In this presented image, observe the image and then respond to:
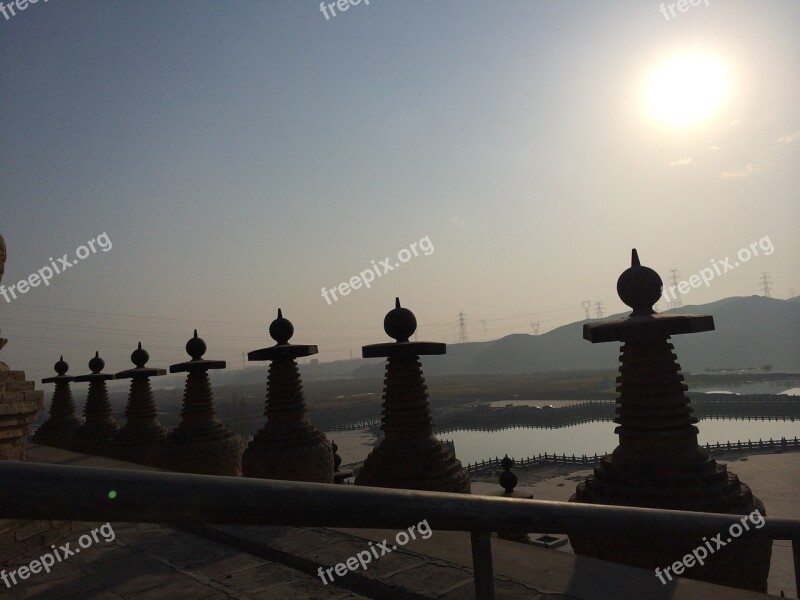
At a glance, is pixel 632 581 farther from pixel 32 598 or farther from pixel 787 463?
pixel 787 463

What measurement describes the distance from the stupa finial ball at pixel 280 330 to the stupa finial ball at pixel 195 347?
2949mm

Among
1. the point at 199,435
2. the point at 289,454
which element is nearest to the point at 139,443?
the point at 199,435

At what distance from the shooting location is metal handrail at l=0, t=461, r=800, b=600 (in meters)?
1.22

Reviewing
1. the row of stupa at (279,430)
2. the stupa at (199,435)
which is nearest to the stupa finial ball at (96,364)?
the row of stupa at (279,430)

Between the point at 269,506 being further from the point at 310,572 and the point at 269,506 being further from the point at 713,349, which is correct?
the point at 713,349

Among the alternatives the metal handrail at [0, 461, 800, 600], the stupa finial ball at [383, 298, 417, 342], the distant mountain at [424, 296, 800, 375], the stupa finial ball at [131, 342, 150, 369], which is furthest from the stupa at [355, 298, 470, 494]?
the distant mountain at [424, 296, 800, 375]

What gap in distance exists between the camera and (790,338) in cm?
15325

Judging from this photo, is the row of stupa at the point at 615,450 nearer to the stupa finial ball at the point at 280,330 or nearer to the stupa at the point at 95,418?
the stupa finial ball at the point at 280,330

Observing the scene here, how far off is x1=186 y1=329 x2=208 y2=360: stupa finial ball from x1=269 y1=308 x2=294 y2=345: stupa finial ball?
2.95 meters

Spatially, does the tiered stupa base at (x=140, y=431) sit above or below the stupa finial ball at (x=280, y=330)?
below

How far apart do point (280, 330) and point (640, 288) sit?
22.0ft

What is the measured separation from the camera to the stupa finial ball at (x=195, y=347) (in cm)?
1226

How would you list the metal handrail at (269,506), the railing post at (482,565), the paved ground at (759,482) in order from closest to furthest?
1. the metal handrail at (269,506)
2. the railing post at (482,565)
3. the paved ground at (759,482)

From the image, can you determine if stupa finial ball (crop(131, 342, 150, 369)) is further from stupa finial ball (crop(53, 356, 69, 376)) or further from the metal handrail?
the metal handrail
